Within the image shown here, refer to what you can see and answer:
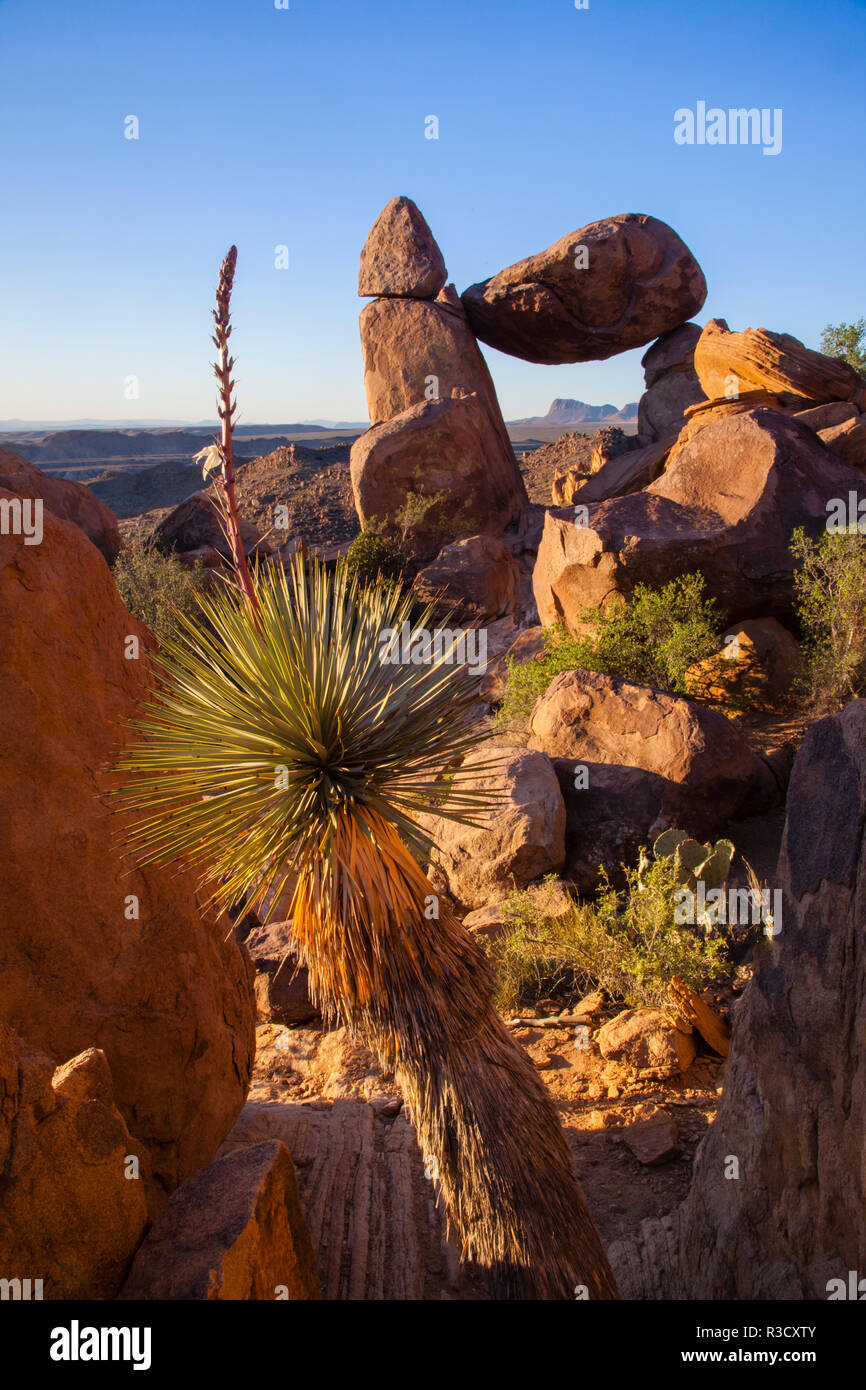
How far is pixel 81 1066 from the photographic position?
2.78 metres

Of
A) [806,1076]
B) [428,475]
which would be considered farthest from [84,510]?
[806,1076]

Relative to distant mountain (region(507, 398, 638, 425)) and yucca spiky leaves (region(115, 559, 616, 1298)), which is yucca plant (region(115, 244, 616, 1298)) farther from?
distant mountain (region(507, 398, 638, 425))

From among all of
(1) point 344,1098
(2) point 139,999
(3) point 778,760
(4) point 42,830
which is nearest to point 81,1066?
(2) point 139,999

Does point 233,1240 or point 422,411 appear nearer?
point 233,1240

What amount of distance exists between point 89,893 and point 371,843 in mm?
1098

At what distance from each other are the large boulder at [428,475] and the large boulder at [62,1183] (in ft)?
65.3

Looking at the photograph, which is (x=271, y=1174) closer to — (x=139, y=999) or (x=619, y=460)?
(x=139, y=999)

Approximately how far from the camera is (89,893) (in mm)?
3240

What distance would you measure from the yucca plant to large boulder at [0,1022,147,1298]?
2.38ft

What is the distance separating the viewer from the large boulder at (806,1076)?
280cm

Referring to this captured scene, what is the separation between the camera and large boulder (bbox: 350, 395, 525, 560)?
22156 mm

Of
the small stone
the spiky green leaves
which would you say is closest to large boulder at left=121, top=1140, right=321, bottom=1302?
the spiky green leaves

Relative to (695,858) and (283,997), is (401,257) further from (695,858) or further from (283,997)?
(283,997)

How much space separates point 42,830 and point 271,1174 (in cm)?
140
